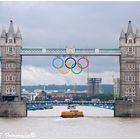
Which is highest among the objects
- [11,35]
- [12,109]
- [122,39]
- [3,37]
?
[11,35]

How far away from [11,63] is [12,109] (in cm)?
743

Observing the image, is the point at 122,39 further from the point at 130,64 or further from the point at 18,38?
the point at 18,38

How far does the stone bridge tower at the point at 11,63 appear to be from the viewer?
101 meters

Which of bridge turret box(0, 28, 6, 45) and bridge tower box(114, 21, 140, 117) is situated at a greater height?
bridge turret box(0, 28, 6, 45)

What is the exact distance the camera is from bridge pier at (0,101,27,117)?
9588cm

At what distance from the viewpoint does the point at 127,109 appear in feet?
320

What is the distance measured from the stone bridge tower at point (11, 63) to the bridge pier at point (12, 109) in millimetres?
3836

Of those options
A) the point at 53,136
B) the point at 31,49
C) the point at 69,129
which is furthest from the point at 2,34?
the point at 53,136

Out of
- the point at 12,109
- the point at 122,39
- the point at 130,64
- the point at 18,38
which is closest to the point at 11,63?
the point at 18,38

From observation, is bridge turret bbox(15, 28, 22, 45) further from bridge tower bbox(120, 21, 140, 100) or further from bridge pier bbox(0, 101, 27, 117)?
bridge tower bbox(120, 21, 140, 100)

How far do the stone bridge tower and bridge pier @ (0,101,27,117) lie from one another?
3836 millimetres

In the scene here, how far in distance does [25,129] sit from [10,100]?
30.9 meters

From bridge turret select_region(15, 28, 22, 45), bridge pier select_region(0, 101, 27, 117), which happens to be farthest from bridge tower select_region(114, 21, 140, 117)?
bridge pier select_region(0, 101, 27, 117)

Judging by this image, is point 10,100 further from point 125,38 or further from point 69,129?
point 69,129
